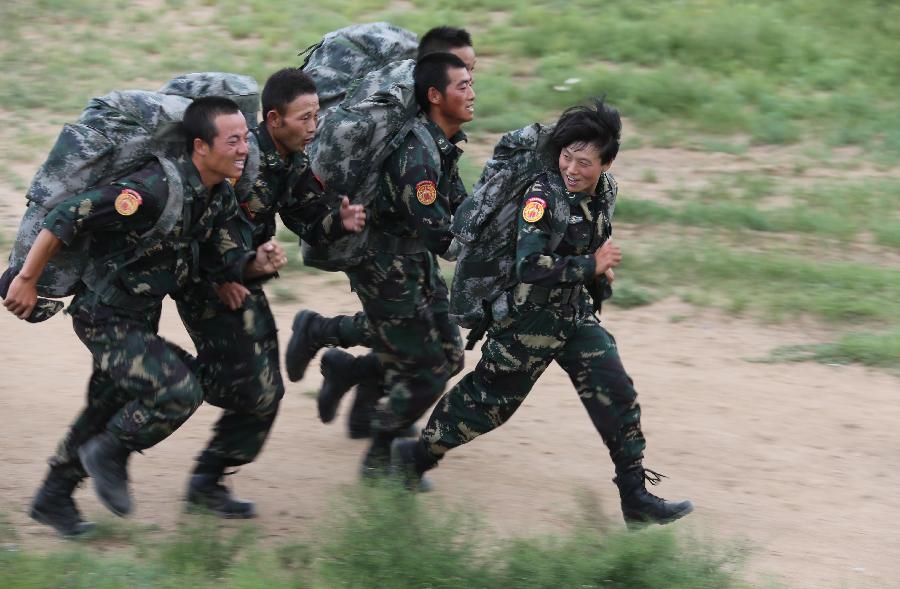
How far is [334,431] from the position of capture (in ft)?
22.3

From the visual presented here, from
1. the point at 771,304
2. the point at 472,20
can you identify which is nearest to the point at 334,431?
the point at 771,304

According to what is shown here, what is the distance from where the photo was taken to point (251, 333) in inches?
212

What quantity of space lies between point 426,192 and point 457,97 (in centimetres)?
46

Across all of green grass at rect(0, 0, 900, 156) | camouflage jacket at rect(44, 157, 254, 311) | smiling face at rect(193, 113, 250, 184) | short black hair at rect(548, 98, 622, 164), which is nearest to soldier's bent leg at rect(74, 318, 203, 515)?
camouflage jacket at rect(44, 157, 254, 311)

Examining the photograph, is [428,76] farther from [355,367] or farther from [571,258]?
[355,367]

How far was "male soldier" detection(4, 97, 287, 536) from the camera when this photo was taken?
4.84 m

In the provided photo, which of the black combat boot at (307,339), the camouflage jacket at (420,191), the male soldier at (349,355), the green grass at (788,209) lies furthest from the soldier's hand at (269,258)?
Result: the green grass at (788,209)

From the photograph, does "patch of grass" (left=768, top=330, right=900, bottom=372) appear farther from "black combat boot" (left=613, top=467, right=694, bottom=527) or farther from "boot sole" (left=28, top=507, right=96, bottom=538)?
"boot sole" (left=28, top=507, right=96, bottom=538)

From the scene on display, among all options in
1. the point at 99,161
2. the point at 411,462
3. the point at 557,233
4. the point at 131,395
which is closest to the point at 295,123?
the point at 99,161

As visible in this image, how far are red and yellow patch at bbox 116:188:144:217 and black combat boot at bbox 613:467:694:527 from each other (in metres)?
2.27

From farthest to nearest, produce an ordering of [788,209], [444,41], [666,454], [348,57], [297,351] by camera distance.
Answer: [788,209], [297,351], [666,454], [444,41], [348,57]

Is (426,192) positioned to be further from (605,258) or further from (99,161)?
(99,161)

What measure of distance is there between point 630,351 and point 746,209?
8.64 feet

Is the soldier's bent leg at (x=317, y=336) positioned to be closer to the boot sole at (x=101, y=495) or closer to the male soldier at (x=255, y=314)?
the male soldier at (x=255, y=314)
